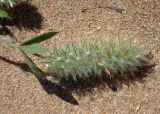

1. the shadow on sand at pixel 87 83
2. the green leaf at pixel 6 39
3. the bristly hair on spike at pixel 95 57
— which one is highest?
the green leaf at pixel 6 39

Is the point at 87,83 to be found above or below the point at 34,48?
below

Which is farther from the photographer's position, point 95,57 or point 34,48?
point 95,57

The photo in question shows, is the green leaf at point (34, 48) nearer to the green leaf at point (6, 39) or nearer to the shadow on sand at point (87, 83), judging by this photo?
the green leaf at point (6, 39)

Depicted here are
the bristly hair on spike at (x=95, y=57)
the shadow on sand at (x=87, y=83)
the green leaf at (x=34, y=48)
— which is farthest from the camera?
the shadow on sand at (x=87, y=83)

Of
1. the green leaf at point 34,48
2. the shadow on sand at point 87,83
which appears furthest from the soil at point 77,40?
the green leaf at point 34,48

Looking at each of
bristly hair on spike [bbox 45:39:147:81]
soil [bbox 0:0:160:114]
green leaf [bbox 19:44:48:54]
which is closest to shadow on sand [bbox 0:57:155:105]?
soil [bbox 0:0:160:114]

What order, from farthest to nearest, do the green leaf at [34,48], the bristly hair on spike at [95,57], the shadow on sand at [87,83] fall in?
the shadow on sand at [87,83] → the bristly hair on spike at [95,57] → the green leaf at [34,48]

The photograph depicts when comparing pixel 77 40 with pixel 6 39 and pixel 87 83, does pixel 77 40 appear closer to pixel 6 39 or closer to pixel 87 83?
pixel 87 83

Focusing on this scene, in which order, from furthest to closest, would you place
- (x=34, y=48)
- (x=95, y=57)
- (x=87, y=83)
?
(x=87, y=83) → (x=95, y=57) → (x=34, y=48)

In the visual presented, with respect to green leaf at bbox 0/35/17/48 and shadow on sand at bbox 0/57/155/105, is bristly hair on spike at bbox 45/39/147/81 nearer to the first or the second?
shadow on sand at bbox 0/57/155/105

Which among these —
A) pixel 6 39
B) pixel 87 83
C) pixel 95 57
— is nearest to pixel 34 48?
pixel 6 39
